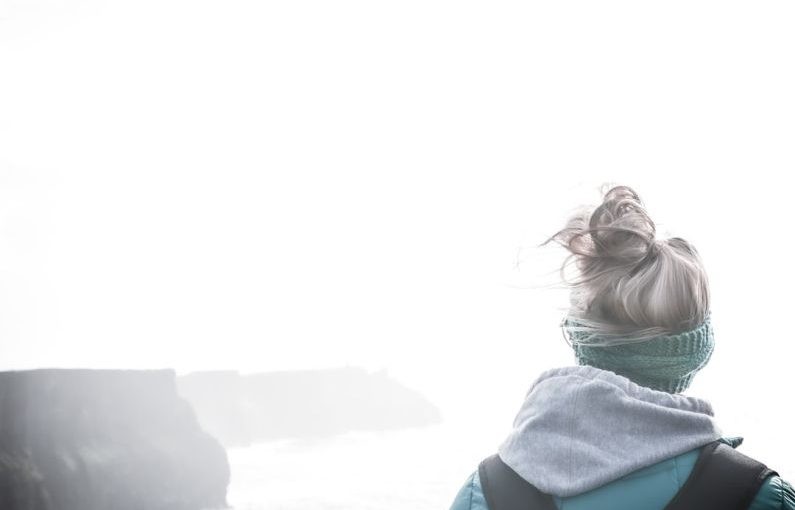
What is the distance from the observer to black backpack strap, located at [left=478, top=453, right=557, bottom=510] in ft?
6.79

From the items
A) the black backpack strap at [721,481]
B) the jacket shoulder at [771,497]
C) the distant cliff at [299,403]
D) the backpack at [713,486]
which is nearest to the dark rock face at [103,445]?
the distant cliff at [299,403]

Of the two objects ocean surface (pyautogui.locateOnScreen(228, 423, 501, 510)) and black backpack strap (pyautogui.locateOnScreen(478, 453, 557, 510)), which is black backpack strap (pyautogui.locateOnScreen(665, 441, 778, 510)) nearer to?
black backpack strap (pyautogui.locateOnScreen(478, 453, 557, 510))

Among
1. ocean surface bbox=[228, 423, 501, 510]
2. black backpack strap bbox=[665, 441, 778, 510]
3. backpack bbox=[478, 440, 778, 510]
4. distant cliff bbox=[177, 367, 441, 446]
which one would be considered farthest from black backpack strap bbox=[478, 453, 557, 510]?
distant cliff bbox=[177, 367, 441, 446]

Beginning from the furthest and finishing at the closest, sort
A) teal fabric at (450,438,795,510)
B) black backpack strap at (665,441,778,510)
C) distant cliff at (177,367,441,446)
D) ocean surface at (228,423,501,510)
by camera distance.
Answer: distant cliff at (177,367,441,446) < ocean surface at (228,423,501,510) < teal fabric at (450,438,795,510) < black backpack strap at (665,441,778,510)

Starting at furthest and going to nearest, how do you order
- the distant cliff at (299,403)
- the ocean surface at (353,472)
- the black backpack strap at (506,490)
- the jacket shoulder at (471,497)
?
1. the distant cliff at (299,403)
2. the ocean surface at (353,472)
3. the jacket shoulder at (471,497)
4. the black backpack strap at (506,490)

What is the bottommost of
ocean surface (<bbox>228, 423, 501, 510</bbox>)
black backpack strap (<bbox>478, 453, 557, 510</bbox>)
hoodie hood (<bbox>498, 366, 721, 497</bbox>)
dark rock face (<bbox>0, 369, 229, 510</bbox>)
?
ocean surface (<bbox>228, 423, 501, 510</bbox>)

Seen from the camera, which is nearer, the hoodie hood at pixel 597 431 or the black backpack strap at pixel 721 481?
the black backpack strap at pixel 721 481

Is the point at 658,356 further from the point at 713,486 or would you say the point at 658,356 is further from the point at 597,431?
the point at 713,486

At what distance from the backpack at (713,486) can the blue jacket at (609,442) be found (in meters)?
0.03

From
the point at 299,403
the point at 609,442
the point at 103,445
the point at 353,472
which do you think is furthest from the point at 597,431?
the point at 299,403

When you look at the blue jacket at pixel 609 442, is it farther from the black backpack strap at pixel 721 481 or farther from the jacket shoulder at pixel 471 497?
the jacket shoulder at pixel 471 497

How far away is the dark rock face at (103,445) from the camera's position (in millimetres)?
35688

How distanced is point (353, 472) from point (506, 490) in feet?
322

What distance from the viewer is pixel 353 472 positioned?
96.5 meters
